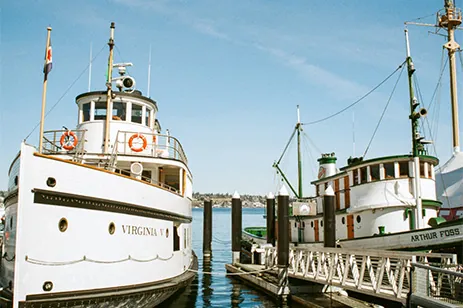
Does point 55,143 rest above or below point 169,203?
above

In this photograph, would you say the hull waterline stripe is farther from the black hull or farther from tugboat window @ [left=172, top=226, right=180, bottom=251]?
tugboat window @ [left=172, top=226, right=180, bottom=251]

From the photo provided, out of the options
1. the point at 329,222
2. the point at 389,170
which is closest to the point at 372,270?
the point at 329,222

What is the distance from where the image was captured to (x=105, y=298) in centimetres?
1071

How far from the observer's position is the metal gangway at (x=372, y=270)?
437 inches

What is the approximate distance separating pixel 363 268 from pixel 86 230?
26.1 feet

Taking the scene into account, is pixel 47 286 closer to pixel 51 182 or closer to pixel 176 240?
pixel 51 182

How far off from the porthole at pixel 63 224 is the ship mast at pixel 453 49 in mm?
27372

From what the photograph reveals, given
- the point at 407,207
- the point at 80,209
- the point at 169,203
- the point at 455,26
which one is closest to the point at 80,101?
the point at 169,203

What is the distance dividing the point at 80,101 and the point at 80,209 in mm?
7269

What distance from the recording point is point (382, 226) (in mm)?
18891

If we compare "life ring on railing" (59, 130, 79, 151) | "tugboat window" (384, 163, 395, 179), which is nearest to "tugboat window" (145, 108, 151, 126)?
"life ring on railing" (59, 130, 79, 151)

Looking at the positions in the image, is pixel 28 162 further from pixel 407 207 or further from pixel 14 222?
pixel 407 207

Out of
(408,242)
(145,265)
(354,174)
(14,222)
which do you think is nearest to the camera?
(14,222)

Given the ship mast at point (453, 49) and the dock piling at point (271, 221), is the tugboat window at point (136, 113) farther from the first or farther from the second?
the ship mast at point (453, 49)
